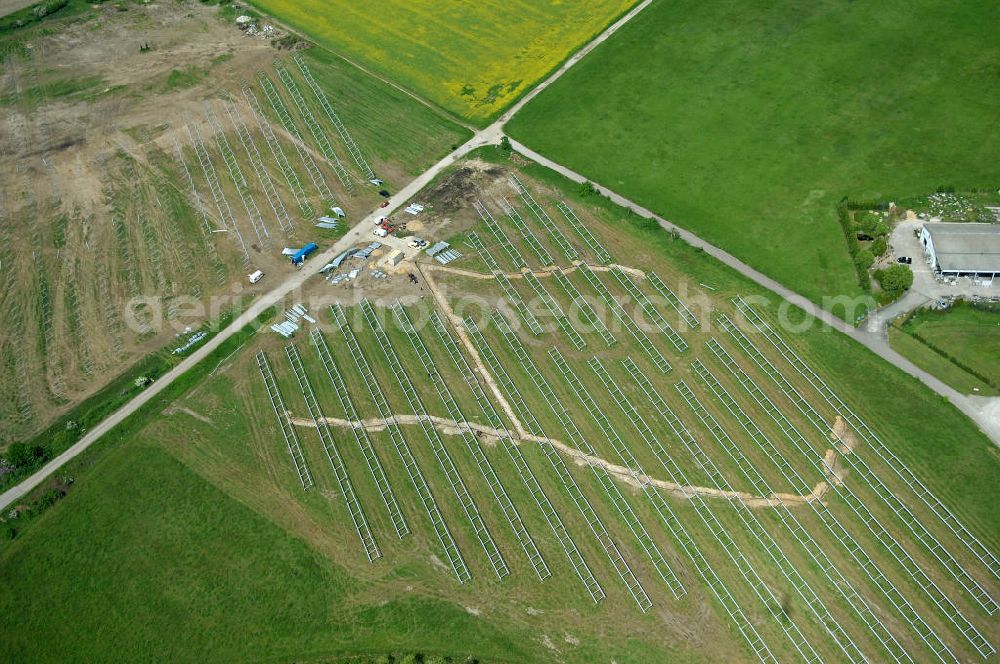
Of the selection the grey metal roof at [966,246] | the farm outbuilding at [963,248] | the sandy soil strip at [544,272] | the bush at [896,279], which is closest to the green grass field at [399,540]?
the bush at [896,279]

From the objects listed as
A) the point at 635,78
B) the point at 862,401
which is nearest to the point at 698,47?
the point at 635,78

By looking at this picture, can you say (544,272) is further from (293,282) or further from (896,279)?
(896,279)

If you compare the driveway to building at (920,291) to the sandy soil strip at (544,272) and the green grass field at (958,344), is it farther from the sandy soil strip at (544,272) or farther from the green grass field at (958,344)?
the sandy soil strip at (544,272)

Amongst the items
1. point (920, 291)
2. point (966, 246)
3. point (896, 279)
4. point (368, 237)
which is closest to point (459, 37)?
point (368, 237)

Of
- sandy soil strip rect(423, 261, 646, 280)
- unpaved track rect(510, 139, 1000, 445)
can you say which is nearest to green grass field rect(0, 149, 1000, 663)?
unpaved track rect(510, 139, 1000, 445)

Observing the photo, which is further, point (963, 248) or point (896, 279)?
point (963, 248)

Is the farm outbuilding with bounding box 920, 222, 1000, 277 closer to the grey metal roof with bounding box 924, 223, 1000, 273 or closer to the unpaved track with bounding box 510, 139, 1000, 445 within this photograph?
the grey metal roof with bounding box 924, 223, 1000, 273

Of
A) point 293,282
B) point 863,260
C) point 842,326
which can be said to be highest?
point 863,260
